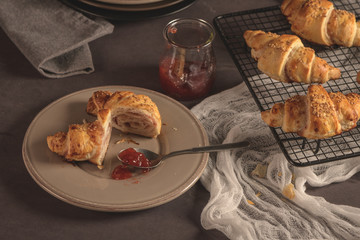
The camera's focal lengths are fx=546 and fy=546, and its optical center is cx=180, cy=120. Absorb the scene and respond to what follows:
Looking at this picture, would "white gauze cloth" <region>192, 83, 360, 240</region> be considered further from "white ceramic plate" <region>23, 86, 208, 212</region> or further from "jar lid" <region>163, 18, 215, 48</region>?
"jar lid" <region>163, 18, 215, 48</region>

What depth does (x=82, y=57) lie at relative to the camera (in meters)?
2.35

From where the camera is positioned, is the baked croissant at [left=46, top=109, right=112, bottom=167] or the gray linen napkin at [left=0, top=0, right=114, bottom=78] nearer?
the baked croissant at [left=46, top=109, right=112, bottom=167]

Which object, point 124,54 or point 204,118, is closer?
point 204,118

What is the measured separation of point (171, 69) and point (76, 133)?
53cm

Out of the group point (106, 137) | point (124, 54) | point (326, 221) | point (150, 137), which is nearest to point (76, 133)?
point (106, 137)

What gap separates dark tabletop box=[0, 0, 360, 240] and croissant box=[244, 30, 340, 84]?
286mm

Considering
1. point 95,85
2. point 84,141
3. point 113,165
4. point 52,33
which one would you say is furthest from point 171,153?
point 52,33

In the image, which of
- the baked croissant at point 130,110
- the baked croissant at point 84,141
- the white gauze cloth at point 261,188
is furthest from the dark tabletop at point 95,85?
the baked croissant at point 130,110

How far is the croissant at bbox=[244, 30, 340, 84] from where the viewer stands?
6.70 ft

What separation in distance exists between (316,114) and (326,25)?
605 millimetres

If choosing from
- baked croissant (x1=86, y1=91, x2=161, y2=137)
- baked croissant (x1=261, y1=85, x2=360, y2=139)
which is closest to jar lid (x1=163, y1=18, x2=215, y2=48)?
baked croissant (x1=86, y1=91, x2=161, y2=137)

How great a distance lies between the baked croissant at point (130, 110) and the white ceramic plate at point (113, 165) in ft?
0.12

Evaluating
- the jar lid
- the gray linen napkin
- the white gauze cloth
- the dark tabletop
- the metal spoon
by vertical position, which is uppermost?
the jar lid

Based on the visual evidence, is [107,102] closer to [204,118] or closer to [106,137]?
[106,137]
